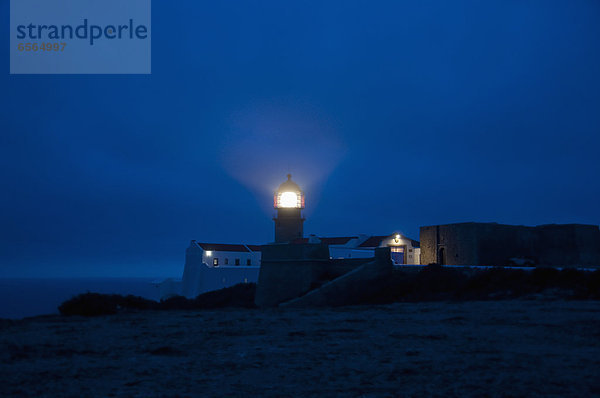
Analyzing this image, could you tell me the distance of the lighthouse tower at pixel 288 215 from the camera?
37.1 meters

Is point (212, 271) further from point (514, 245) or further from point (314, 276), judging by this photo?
point (514, 245)

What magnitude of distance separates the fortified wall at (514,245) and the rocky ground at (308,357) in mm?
14369

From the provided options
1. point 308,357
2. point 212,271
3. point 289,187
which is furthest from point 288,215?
point 308,357

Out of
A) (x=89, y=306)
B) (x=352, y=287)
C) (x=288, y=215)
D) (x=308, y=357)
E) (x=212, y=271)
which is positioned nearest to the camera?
(x=308, y=357)

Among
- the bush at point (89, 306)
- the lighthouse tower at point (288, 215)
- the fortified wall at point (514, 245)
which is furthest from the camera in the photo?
the lighthouse tower at point (288, 215)

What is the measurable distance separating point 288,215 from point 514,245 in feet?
53.5

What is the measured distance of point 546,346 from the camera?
7355 millimetres

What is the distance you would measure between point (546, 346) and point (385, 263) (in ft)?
58.2

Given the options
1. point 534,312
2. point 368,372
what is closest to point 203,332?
point 368,372

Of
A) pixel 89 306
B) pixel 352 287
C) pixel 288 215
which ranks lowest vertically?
pixel 352 287

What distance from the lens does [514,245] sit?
26.6 metres

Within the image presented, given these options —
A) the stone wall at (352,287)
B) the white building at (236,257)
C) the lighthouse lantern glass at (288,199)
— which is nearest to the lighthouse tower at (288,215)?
the lighthouse lantern glass at (288,199)

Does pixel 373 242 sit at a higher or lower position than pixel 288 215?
lower

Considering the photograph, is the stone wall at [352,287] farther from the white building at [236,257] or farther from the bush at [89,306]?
the white building at [236,257]
